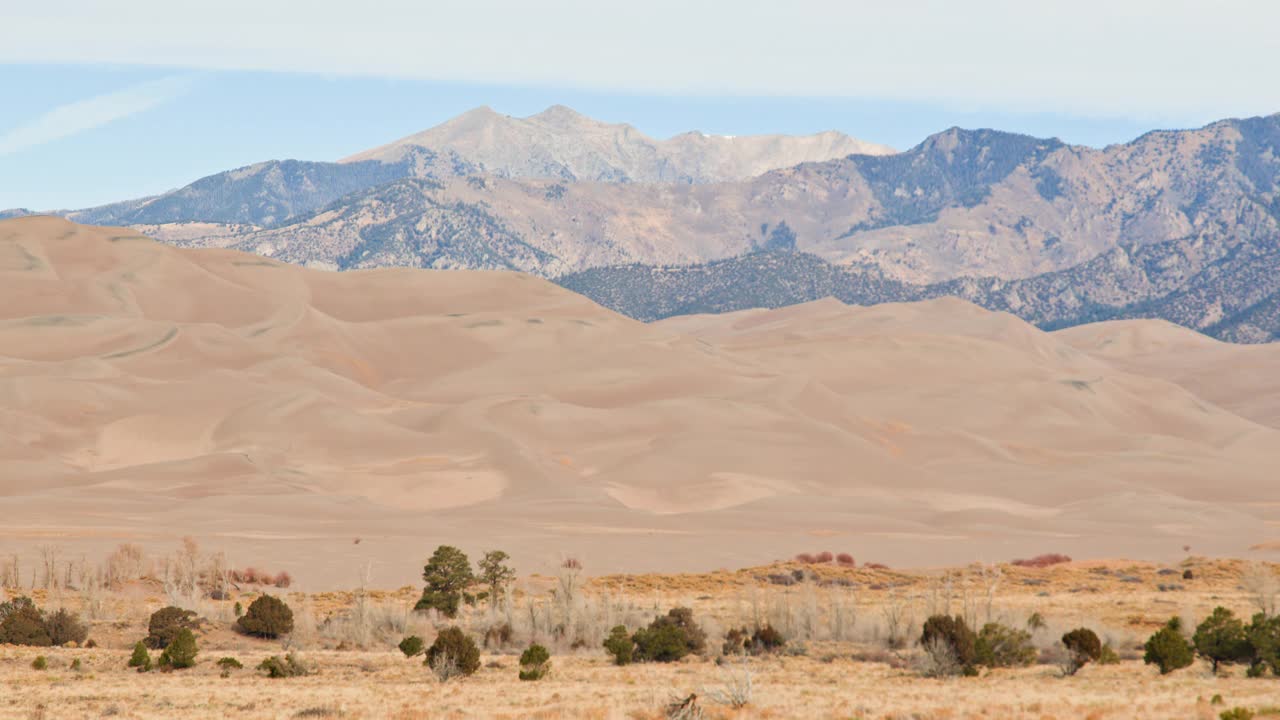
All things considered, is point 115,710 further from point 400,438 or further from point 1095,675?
point 400,438

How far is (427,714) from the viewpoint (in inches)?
1109

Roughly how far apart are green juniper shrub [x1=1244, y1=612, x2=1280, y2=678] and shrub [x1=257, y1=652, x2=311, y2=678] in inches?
873

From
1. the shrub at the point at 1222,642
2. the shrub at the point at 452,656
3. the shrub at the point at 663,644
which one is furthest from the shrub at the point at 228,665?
the shrub at the point at 1222,642

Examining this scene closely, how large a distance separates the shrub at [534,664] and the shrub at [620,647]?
2898mm

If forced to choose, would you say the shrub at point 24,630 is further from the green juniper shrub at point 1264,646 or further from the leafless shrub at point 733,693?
the green juniper shrub at point 1264,646

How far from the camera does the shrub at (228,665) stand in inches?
1428

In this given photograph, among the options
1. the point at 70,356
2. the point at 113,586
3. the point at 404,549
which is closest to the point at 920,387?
the point at 70,356

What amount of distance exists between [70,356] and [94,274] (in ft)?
131

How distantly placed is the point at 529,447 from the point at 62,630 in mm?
89428

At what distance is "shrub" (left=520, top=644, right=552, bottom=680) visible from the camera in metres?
34.5

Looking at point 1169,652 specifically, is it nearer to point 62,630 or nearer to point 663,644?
point 663,644

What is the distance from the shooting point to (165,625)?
41.9 metres

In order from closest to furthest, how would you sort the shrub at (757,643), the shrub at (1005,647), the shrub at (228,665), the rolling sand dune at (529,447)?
the shrub at (1005,647), the shrub at (228,665), the shrub at (757,643), the rolling sand dune at (529,447)

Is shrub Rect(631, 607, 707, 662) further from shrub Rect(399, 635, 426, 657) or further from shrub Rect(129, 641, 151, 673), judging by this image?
shrub Rect(129, 641, 151, 673)
